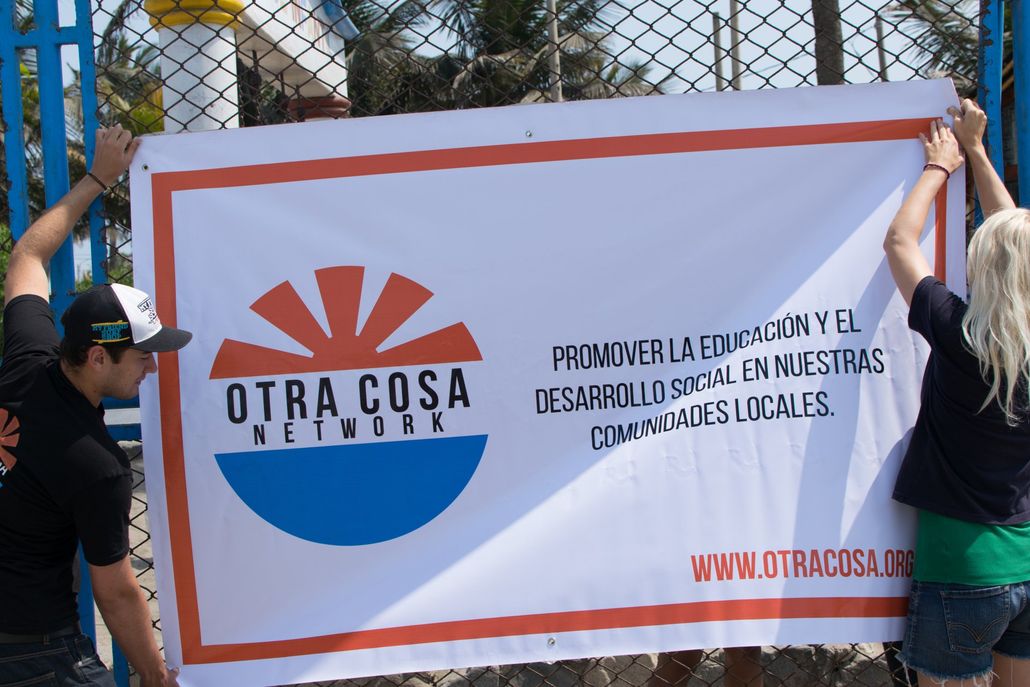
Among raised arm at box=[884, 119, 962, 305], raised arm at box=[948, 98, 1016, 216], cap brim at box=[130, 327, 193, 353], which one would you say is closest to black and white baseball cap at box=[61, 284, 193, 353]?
cap brim at box=[130, 327, 193, 353]

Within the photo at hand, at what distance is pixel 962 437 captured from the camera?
203cm

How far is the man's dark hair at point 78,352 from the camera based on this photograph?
6.50ft

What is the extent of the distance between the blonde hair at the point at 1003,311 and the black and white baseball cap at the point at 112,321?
1.86m

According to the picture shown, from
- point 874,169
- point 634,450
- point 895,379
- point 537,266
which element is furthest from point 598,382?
point 874,169

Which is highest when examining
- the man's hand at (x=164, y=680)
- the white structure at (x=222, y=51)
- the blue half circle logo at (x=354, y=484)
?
the white structure at (x=222, y=51)

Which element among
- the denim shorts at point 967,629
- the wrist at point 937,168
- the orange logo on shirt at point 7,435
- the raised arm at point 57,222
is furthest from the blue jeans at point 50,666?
the wrist at point 937,168

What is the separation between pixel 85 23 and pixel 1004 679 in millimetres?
2833

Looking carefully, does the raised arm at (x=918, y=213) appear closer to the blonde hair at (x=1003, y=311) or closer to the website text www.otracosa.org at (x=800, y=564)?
the blonde hair at (x=1003, y=311)

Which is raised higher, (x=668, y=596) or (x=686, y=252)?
(x=686, y=252)

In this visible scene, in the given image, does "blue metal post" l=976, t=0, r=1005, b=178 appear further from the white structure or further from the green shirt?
the white structure

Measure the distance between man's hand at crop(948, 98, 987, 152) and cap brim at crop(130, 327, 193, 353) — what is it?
80.4 inches

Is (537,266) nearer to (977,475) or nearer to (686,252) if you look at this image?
(686,252)

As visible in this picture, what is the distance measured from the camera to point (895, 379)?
229cm

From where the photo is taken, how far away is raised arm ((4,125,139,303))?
215 centimetres
